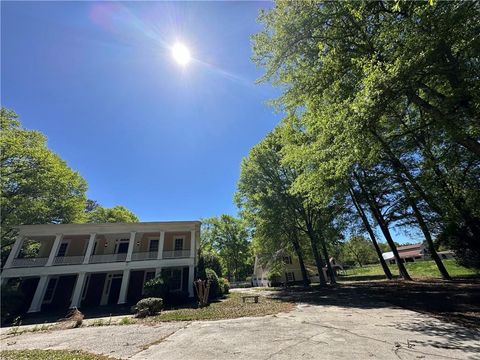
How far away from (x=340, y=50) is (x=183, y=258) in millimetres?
17249

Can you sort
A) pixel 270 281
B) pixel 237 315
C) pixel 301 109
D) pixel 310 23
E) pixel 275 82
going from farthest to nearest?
1. pixel 270 281
2. pixel 301 109
3. pixel 275 82
4. pixel 237 315
5. pixel 310 23

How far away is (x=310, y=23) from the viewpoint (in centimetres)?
897

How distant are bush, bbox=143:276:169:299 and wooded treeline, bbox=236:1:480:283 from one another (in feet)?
36.8

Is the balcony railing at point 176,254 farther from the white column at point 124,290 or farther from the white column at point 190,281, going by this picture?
the white column at point 124,290

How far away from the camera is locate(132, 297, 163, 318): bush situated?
38.5 feet

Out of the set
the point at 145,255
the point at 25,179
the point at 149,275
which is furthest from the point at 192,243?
the point at 25,179

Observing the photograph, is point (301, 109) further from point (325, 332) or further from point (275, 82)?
point (325, 332)

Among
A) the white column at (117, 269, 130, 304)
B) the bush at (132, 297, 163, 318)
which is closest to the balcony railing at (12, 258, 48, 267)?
the white column at (117, 269, 130, 304)

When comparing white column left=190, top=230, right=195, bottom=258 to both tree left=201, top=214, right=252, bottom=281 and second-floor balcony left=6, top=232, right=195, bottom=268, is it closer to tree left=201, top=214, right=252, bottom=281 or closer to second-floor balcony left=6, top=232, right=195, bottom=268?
second-floor balcony left=6, top=232, right=195, bottom=268

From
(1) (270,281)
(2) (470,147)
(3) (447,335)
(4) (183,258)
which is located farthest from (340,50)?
(1) (270,281)

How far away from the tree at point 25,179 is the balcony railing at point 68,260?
5.87 m

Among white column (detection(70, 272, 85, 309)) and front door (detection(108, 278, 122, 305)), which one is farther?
front door (detection(108, 278, 122, 305))

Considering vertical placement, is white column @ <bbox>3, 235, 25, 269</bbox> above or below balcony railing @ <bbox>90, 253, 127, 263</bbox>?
above

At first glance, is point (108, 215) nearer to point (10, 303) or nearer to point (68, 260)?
point (68, 260)
